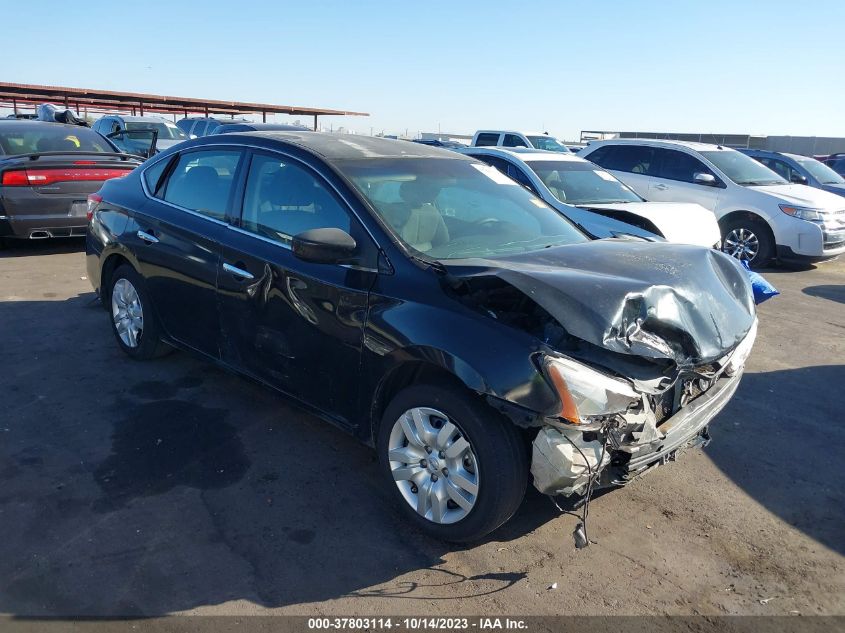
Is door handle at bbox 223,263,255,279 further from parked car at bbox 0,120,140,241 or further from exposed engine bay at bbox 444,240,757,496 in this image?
parked car at bbox 0,120,140,241

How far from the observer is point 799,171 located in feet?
46.4

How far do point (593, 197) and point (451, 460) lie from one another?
582cm

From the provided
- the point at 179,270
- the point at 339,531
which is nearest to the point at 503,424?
the point at 339,531

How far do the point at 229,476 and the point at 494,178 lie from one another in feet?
8.09

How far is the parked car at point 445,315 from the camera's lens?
9.29 feet

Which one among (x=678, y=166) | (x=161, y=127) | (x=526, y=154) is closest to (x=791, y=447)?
(x=526, y=154)

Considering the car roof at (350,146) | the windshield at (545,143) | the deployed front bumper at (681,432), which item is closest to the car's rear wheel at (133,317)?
the car roof at (350,146)

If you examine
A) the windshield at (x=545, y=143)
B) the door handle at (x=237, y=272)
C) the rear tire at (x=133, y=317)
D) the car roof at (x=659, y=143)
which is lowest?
the rear tire at (x=133, y=317)

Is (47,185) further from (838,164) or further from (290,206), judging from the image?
(838,164)

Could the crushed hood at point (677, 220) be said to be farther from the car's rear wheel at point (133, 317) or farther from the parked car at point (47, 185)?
the parked car at point (47, 185)

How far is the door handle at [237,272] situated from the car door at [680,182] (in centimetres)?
862

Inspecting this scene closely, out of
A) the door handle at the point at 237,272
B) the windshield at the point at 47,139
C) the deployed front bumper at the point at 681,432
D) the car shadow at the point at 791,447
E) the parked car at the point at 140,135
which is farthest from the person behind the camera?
the parked car at the point at 140,135

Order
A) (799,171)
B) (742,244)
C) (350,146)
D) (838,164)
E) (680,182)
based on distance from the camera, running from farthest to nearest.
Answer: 1. (838,164)
2. (799,171)
3. (680,182)
4. (742,244)
5. (350,146)

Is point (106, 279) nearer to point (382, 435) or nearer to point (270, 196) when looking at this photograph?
point (270, 196)
